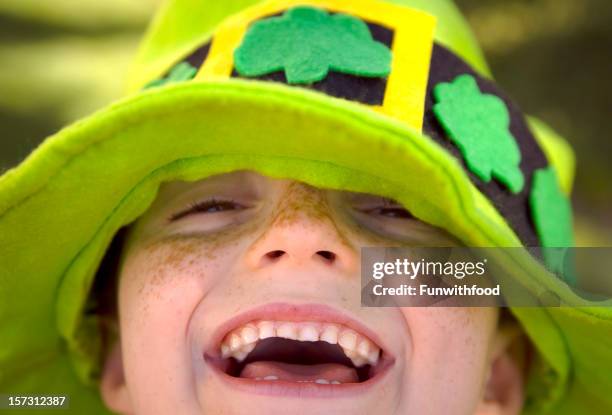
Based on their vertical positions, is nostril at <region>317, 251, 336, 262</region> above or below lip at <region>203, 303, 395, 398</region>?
above

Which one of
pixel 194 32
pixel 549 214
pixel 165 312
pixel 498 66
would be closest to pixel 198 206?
pixel 165 312

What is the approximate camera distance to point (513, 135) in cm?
108

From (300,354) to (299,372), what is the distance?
0.04 metres

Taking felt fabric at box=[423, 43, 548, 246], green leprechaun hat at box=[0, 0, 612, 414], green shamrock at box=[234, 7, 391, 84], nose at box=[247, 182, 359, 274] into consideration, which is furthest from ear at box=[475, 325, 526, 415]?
green shamrock at box=[234, 7, 391, 84]

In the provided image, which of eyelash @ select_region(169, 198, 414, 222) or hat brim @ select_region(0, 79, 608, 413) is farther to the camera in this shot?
eyelash @ select_region(169, 198, 414, 222)

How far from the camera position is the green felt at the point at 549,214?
1.08 m

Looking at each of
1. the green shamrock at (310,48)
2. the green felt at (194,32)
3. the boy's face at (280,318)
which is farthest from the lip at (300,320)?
the green felt at (194,32)

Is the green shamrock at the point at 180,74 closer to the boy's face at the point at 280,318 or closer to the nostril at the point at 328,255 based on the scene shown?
the boy's face at the point at 280,318

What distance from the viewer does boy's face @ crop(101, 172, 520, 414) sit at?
37.2 inches

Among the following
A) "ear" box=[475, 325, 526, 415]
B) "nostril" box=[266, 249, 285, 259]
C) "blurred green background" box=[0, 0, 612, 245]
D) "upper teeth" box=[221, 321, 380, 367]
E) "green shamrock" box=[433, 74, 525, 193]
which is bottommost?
"upper teeth" box=[221, 321, 380, 367]

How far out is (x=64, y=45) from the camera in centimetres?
232

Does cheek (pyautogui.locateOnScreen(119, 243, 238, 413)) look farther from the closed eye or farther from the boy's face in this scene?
the closed eye

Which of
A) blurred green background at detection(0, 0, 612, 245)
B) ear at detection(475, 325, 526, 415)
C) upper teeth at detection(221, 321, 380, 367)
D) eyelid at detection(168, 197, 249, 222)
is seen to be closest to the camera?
upper teeth at detection(221, 321, 380, 367)

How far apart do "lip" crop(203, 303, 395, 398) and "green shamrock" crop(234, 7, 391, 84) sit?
233 millimetres
